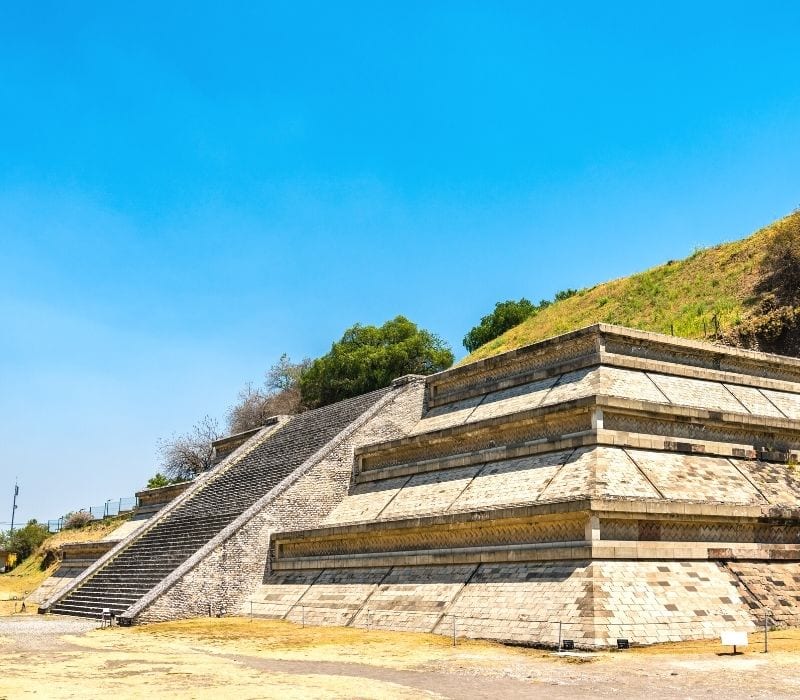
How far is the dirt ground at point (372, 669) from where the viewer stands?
938cm

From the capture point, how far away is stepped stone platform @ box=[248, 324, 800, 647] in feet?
44.3

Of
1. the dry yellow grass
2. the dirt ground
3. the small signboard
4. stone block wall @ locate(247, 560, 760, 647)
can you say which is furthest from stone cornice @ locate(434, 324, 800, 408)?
the dry yellow grass

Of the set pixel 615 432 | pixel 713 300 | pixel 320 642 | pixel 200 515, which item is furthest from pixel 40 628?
pixel 713 300

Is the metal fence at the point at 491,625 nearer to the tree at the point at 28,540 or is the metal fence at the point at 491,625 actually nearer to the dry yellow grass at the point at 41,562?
the dry yellow grass at the point at 41,562

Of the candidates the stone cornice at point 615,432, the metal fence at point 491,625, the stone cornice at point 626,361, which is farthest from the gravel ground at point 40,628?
the stone cornice at point 626,361

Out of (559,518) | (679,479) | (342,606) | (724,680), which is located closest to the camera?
(724,680)

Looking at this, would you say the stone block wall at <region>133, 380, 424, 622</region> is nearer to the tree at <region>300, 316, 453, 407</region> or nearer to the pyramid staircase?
the pyramid staircase

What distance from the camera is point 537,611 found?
43.8 feet

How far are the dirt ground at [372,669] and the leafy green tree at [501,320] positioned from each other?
116 ft

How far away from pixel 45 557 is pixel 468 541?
29.2 meters

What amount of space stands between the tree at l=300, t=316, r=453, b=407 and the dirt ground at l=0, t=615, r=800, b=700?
2822cm

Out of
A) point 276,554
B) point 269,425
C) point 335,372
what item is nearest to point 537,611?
point 276,554

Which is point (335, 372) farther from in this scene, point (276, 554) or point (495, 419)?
point (495, 419)

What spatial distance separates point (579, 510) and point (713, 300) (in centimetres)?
2148
